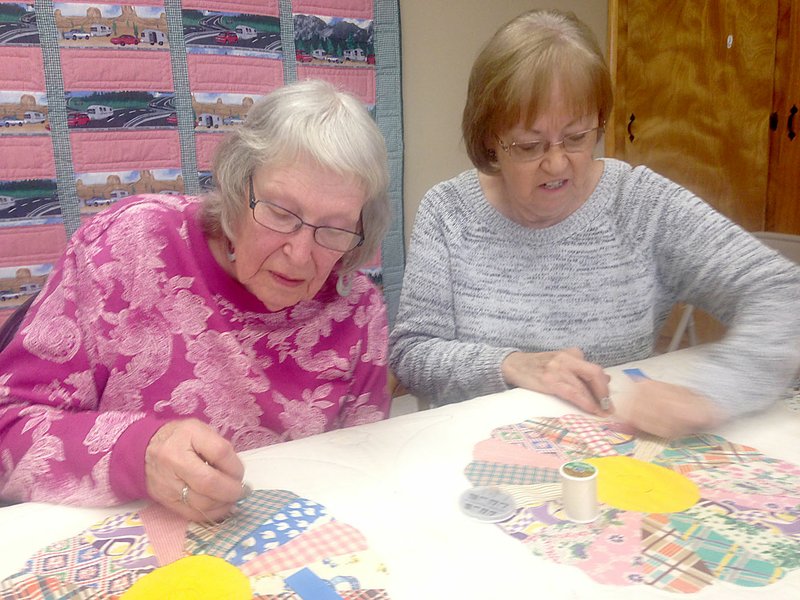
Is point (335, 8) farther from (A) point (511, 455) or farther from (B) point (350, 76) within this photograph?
(A) point (511, 455)

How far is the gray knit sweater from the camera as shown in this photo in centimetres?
136

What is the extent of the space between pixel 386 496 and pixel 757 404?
624mm

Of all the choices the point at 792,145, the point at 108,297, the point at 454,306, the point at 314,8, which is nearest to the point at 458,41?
the point at 314,8

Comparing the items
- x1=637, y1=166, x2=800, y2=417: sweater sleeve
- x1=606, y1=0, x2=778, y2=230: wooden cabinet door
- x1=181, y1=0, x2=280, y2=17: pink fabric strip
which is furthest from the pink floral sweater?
x1=606, y1=0, x2=778, y2=230: wooden cabinet door

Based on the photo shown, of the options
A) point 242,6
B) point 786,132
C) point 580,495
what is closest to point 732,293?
point 580,495

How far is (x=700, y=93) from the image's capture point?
104 inches

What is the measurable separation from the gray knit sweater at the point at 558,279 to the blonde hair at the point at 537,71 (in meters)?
0.20

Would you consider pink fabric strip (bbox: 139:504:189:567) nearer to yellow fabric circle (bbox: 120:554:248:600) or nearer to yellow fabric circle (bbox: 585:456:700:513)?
yellow fabric circle (bbox: 120:554:248:600)

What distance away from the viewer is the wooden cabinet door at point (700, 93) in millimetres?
2539

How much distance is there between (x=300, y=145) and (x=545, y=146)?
0.52 meters

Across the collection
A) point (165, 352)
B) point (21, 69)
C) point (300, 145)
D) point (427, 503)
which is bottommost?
point (427, 503)

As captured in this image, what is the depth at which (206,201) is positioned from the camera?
1.20 m

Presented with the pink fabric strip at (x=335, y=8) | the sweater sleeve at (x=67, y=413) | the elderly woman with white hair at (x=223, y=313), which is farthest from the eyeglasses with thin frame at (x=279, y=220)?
the pink fabric strip at (x=335, y=8)

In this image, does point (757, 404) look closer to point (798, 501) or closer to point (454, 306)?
point (798, 501)
